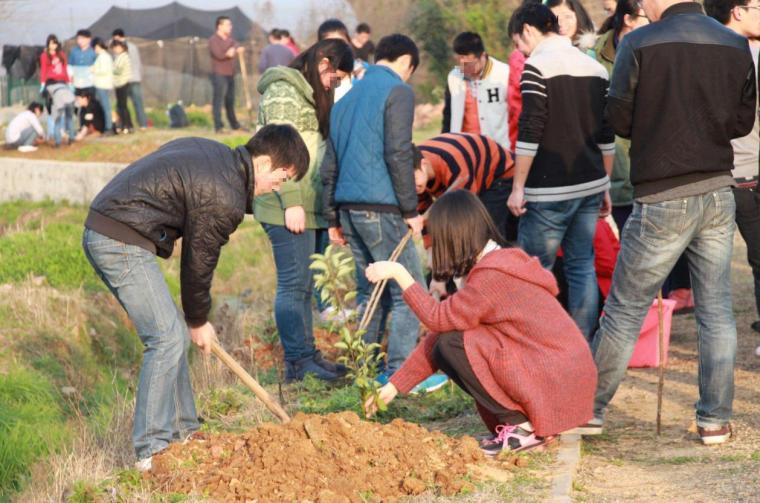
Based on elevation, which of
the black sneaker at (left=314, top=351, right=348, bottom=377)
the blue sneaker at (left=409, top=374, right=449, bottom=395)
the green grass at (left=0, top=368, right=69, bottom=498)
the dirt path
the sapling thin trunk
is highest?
the sapling thin trunk

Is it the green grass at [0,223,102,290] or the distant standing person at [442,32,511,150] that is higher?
the distant standing person at [442,32,511,150]

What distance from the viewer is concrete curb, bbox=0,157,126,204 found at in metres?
17.2

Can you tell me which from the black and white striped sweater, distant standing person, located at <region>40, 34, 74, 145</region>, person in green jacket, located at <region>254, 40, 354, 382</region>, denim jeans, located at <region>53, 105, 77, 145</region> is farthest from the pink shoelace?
denim jeans, located at <region>53, 105, 77, 145</region>

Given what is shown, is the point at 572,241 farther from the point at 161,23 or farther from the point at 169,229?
the point at 161,23

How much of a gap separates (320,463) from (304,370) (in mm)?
2235

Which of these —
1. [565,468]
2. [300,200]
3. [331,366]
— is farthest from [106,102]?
[565,468]

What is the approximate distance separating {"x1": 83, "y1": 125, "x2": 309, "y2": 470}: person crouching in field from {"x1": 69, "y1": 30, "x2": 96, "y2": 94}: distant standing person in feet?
55.8

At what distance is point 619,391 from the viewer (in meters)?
6.15

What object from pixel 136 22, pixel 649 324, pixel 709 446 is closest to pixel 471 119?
pixel 649 324

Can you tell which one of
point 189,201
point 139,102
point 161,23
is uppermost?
point 161,23

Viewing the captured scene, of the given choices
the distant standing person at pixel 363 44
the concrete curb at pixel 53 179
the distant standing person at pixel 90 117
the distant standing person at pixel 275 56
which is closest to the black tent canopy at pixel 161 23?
the distant standing person at pixel 90 117

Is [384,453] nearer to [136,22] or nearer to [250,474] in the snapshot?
[250,474]

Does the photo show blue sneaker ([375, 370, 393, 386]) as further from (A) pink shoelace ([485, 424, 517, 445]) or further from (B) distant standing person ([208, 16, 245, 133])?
(B) distant standing person ([208, 16, 245, 133])

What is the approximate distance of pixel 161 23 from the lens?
3206 cm
